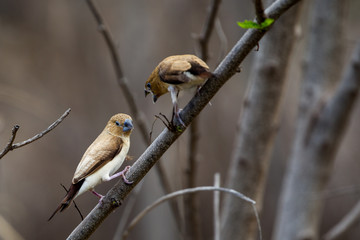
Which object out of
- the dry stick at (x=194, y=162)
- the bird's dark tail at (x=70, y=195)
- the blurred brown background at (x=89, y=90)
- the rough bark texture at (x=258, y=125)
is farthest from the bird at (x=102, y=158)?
the blurred brown background at (x=89, y=90)

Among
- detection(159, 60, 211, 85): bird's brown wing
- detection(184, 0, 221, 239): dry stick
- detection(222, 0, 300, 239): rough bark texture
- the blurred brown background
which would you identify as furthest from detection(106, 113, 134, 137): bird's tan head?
the blurred brown background

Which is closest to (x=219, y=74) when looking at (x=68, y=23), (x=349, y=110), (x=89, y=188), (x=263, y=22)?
(x=263, y=22)

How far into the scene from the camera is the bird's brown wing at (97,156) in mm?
724

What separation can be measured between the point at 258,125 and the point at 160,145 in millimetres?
1146

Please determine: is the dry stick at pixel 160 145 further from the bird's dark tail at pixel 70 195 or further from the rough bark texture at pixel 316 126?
the rough bark texture at pixel 316 126

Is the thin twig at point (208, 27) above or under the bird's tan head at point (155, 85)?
above

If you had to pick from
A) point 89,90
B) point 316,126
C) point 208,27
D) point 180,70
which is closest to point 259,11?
point 180,70

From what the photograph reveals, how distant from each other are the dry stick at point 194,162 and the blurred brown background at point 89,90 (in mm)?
3928

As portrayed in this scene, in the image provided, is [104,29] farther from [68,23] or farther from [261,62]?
[68,23]

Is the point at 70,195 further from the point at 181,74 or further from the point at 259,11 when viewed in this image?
the point at 259,11

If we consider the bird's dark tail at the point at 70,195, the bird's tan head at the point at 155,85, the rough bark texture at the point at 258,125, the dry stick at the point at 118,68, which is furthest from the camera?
the rough bark texture at the point at 258,125

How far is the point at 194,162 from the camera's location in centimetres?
197

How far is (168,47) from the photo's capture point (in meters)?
6.76

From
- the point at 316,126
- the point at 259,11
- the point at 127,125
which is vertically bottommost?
the point at 316,126
